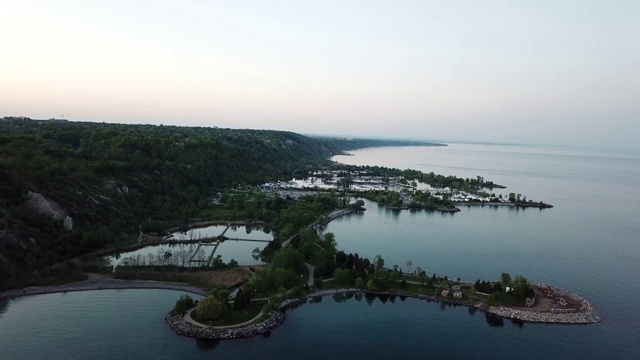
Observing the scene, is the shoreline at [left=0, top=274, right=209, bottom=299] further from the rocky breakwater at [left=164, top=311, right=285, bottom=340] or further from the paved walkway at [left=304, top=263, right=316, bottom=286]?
the paved walkway at [left=304, top=263, right=316, bottom=286]

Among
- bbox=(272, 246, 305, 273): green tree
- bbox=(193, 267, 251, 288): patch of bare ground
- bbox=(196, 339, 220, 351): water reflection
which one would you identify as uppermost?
bbox=(272, 246, 305, 273): green tree

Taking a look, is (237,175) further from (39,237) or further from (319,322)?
(319,322)

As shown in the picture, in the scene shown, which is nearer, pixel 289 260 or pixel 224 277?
pixel 224 277

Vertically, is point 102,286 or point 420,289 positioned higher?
point 420,289

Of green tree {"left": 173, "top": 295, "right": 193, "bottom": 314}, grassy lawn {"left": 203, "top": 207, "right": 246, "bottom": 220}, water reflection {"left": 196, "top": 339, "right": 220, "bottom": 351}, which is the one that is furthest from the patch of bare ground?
grassy lawn {"left": 203, "top": 207, "right": 246, "bottom": 220}

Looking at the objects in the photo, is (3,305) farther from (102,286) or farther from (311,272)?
(311,272)

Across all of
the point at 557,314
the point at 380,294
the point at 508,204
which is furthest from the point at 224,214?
the point at 508,204
